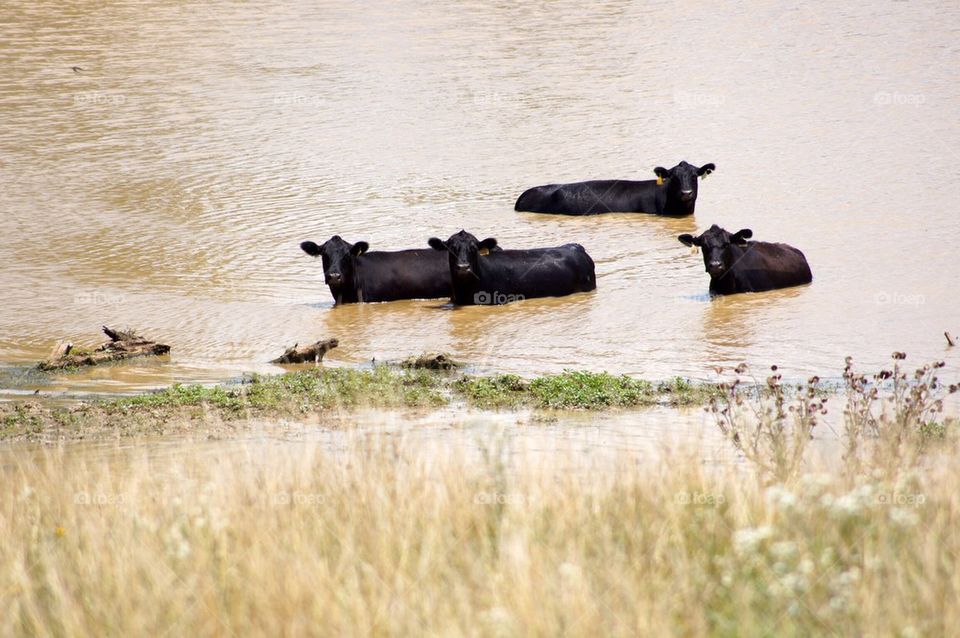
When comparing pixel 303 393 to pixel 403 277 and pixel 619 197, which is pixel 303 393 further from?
pixel 619 197

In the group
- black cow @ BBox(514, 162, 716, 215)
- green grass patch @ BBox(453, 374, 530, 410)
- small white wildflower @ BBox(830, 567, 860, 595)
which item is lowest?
green grass patch @ BBox(453, 374, 530, 410)

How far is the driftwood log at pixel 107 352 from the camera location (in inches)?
475

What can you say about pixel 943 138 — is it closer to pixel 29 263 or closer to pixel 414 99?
pixel 414 99

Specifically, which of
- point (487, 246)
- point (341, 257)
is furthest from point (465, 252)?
point (341, 257)

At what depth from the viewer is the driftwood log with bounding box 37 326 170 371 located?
475 inches

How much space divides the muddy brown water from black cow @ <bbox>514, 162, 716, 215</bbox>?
49 cm

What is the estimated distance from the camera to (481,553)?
5195 millimetres

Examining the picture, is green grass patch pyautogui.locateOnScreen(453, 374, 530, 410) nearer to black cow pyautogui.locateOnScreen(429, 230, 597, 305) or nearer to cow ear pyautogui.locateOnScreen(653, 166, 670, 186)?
black cow pyautogui.locateOnScreen(429, 230, 597, 305)

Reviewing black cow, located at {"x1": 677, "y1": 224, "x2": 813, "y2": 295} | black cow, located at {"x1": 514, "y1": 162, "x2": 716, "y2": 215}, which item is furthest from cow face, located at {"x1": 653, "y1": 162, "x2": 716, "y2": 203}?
black cow, located at {"x1": 677, "y1": 224, "x2": 813, "y2": 295}

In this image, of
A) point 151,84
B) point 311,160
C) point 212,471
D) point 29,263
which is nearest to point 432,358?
point 212,471

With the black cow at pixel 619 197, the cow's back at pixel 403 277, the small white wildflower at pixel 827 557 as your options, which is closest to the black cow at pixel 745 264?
the cow's back at pixel 403 277

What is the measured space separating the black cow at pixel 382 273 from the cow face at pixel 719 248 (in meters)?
3.39

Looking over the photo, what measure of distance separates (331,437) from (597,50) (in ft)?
110

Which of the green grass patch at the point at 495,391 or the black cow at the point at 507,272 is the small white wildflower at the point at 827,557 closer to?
the green grass patch at the point at 495,391
